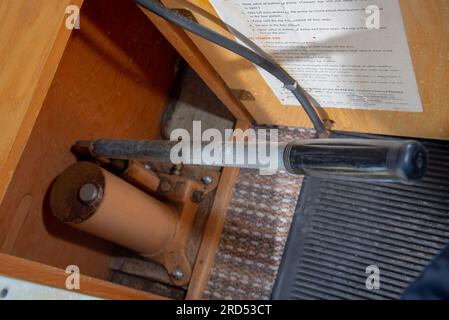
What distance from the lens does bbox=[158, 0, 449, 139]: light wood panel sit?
28.6 inches

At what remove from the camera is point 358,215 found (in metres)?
1.13

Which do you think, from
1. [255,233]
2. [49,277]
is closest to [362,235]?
[255,233]

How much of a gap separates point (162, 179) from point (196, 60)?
0.37 m

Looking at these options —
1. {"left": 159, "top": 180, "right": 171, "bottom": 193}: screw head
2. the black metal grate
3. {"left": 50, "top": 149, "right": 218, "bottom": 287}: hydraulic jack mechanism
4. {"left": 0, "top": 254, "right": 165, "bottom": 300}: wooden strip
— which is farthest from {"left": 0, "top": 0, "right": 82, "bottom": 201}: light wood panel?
the black metal grate

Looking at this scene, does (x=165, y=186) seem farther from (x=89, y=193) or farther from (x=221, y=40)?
(x=221, y=40)

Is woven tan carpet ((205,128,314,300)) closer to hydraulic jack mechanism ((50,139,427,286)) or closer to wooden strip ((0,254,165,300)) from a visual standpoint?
hydraulic jack mechanism ((50,139,427,286))

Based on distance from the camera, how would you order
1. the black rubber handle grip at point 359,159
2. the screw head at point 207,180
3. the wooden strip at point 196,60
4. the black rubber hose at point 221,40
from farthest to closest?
the screw head at point 207,180, the wooden strip at point 196,60, the black rubber hose at point 221,40, the black rubber handle grip at point 359,159

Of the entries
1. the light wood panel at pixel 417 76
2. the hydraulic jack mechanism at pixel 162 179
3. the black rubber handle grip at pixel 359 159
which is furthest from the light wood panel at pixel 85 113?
the black rubber handle grip at pixel 359 159

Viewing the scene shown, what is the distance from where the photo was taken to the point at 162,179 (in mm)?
1312

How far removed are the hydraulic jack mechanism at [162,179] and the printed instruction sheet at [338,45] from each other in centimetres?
19

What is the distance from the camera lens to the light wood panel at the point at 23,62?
2.46 ft

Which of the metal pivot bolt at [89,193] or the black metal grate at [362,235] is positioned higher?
the black metal grate at [362,235]

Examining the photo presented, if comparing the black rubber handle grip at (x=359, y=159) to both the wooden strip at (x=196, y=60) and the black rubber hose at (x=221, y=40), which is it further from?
the wooden strip at (x=196, y=60)
